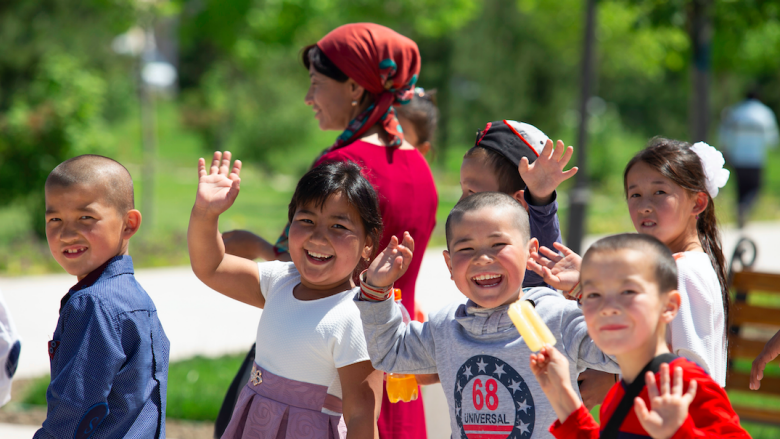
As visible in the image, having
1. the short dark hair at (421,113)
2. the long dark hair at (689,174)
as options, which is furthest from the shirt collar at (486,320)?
the short dark hair at (421,113)

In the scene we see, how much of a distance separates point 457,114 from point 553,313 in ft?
69.8

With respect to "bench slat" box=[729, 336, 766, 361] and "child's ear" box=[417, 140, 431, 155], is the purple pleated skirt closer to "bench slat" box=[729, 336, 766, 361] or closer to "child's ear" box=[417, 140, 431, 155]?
"child's ear" box=[417, 140, 431, 155]

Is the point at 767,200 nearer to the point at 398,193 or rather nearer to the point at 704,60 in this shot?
the point at 704,60

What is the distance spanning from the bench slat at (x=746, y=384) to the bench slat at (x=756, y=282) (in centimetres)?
53

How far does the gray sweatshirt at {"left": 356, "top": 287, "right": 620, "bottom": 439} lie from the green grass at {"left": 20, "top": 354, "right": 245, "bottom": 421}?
2722 millimetres

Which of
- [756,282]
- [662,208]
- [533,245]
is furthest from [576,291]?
[756,282]

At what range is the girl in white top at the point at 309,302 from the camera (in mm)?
2275

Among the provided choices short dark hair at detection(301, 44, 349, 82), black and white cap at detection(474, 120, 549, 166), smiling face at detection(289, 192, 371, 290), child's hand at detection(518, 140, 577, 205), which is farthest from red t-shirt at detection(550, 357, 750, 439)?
short dark hair at detection(301, 44, 349, 82)

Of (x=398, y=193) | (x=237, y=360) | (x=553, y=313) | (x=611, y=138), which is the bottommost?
(x=237, y=360)

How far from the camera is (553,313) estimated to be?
2.06 meters

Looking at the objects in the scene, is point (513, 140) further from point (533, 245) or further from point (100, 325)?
point (100, 325)

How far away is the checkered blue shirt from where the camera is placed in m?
2.09

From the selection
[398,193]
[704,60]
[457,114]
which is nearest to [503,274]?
[398,193]

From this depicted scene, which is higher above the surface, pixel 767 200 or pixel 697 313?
pixel 767 200
